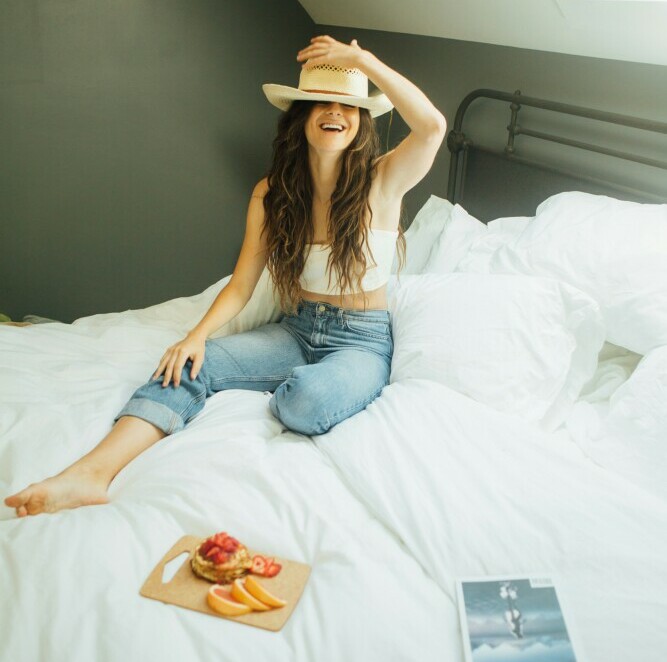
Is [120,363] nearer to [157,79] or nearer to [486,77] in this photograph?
[157,79]

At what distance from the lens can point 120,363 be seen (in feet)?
5.28

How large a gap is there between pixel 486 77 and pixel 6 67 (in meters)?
1.49

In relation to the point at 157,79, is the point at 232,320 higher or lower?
lower

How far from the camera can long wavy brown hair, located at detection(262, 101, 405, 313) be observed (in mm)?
1569

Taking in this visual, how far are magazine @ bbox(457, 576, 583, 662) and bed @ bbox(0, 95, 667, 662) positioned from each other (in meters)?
0.02

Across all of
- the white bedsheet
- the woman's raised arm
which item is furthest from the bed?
the woman's raised arm

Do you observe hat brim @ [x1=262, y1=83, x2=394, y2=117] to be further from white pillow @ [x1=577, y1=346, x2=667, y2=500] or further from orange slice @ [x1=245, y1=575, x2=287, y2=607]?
orange slice @ [x1=245, y1=575, x2=287, y2=607]

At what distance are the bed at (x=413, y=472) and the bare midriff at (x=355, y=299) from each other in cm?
6

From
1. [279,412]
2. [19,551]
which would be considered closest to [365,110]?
[279,412]

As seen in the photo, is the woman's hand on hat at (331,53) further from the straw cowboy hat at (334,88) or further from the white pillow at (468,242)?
the white pillow at (468,242)

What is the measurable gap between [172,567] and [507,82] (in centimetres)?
180

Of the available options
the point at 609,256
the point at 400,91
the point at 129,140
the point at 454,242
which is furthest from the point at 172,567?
the point at 129,140

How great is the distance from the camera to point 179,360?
1455 millimetres

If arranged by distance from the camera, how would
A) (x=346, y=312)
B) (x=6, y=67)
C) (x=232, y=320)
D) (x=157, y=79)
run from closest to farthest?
(x=346, y=312), (x=232, y=320), (x=6, y=67), (x=157, y=79)
